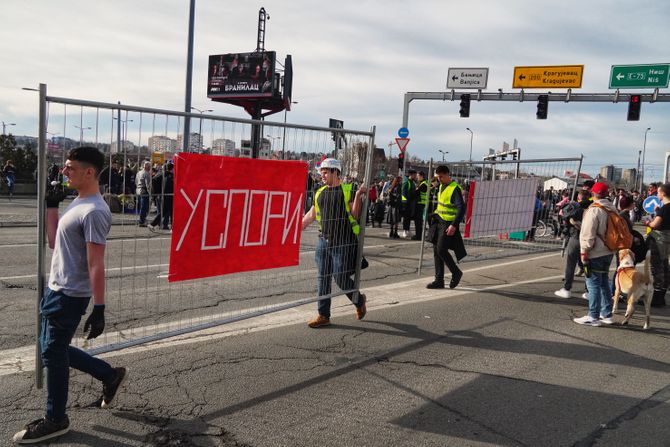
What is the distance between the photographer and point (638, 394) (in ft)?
14.1

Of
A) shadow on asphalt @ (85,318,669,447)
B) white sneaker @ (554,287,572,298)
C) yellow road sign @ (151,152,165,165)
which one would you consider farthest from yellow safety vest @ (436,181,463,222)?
yellow road sign @ (151,152,165,165)

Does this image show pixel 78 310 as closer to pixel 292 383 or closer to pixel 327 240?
pixel 292 383

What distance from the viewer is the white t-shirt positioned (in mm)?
2986

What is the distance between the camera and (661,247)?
7727mm

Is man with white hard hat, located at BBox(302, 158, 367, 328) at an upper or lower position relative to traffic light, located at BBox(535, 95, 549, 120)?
lower

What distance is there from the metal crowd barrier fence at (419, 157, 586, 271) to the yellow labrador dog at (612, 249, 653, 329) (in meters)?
2.24

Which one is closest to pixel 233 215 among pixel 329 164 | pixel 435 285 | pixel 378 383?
pixel 329 164

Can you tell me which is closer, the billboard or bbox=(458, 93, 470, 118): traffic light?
bbox=(458, 93, 470, 118): traffic light

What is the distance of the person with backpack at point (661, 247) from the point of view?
299 inches

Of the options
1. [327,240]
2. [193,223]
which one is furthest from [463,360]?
[193,223]

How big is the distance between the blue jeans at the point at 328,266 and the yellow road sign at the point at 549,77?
20435 mm

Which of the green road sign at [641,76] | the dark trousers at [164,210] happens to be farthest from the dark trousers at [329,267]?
the green road sign at [641,76]

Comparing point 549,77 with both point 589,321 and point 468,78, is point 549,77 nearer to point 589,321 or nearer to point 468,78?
point 468,78

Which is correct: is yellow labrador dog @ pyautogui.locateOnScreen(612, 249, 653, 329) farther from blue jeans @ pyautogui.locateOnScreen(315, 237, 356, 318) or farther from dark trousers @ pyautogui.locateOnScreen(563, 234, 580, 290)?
blue jeans @ pyautogui.locateOnScreen(315, 237, 356, 318)
